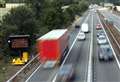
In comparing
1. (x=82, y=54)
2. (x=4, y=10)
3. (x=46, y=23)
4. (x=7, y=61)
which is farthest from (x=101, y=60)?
(x=46, y=23)

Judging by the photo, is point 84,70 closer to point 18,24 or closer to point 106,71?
point 106,71

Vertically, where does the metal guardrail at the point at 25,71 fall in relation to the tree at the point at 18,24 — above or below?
below

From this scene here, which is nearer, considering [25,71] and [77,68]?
[25,71]

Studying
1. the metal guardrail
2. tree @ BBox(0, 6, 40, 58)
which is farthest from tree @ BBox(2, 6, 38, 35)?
the metal guardrail

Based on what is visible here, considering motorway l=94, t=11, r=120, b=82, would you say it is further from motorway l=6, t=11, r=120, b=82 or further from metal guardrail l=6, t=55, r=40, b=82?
metal guardrail l=6, t=55, r=40, b=82

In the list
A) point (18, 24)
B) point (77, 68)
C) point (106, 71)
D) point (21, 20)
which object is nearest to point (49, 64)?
point (77, 68)

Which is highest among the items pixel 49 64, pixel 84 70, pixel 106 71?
pixel 49 64

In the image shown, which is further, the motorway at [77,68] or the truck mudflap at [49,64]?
the truck mudflap at [49,64]

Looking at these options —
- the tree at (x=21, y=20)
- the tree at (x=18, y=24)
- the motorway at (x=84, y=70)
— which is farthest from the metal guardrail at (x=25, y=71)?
the tree at (x=21, y=20)

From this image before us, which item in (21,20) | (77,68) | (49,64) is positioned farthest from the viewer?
(21,20)

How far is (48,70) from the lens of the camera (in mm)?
44438

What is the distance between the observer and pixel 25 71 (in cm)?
4281

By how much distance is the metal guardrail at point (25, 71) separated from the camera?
1494 inches

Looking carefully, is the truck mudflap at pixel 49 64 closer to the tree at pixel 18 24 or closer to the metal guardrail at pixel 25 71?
the metal guardrail at pixel 25 71
